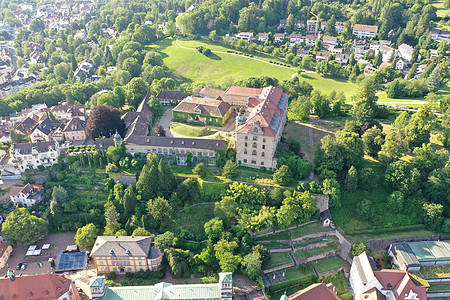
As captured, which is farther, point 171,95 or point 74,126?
point 171,95

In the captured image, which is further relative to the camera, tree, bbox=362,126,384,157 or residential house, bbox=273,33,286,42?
residential house, bbox=273,33,286,42

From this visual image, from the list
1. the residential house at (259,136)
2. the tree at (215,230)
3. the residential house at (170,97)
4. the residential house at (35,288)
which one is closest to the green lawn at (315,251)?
the tree at (215,230)

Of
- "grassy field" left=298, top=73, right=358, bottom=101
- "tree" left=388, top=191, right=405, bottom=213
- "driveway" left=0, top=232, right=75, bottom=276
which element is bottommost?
"driveway" left=0, top=232, right=75, bottom=276

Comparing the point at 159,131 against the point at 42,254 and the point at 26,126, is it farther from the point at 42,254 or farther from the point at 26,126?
the point at 26,126

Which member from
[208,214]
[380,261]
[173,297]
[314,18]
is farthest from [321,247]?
[314,18]

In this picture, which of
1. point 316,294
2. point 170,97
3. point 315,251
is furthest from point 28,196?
point 316,294

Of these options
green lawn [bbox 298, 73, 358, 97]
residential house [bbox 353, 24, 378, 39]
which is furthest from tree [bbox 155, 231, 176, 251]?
residential house [bbox 353, 24, 378, 39]

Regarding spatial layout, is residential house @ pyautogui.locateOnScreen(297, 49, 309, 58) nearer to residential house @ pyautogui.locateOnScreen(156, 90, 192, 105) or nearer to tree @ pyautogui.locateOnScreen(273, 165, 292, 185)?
residential house @ pyautogui.locateOnScreen(156, 90, 192, 105)
